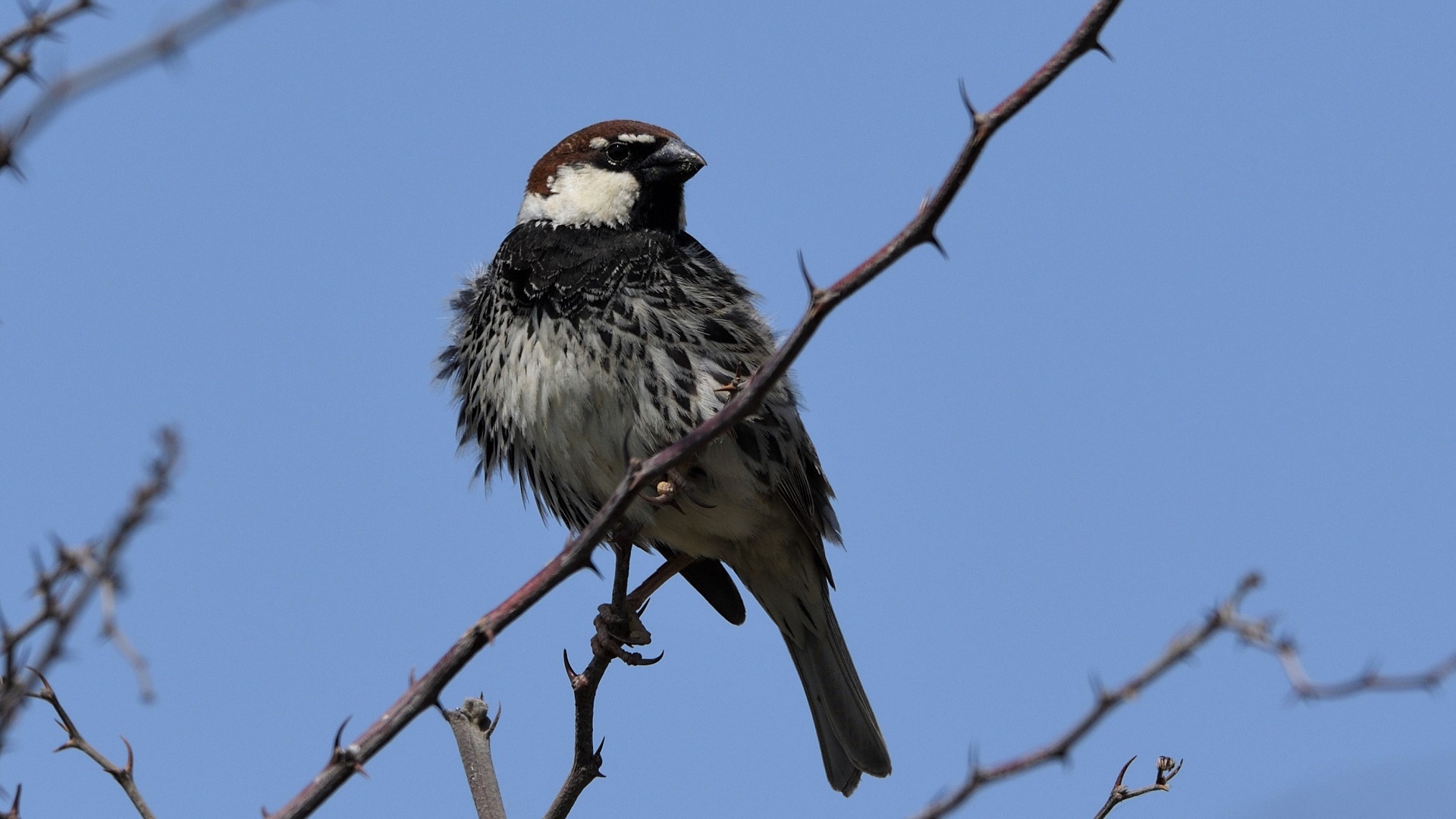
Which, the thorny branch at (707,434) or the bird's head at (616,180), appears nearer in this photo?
the thorny branch at (707,434)

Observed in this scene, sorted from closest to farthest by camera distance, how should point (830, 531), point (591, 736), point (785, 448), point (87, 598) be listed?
point (87, 598)
point (591, 736)
point (785, 448)
point (830, 531)

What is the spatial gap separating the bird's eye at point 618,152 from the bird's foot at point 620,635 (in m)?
1.52

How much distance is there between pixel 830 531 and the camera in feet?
16.1

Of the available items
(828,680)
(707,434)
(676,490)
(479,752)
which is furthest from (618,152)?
(707,434)

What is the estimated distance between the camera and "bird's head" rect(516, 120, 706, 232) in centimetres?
471

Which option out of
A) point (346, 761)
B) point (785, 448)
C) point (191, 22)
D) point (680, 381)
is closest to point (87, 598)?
point (346, 761)

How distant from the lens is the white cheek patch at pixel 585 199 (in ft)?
15.4

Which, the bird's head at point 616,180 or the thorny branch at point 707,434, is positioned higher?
the bird's head at point 616,180

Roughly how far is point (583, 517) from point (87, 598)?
323 centimetres

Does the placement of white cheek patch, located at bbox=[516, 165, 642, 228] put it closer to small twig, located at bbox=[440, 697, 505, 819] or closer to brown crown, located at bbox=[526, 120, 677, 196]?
brown crown, located at bbox=[526, 120, 677, 196]

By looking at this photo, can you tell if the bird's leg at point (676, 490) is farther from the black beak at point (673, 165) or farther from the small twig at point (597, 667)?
the black beak at point (673, 165)

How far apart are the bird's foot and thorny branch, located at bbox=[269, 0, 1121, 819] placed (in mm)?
1816

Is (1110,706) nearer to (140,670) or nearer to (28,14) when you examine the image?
(140,670)

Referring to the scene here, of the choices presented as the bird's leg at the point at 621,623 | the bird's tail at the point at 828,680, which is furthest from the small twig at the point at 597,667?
the bird's tail at the point at 828,680
